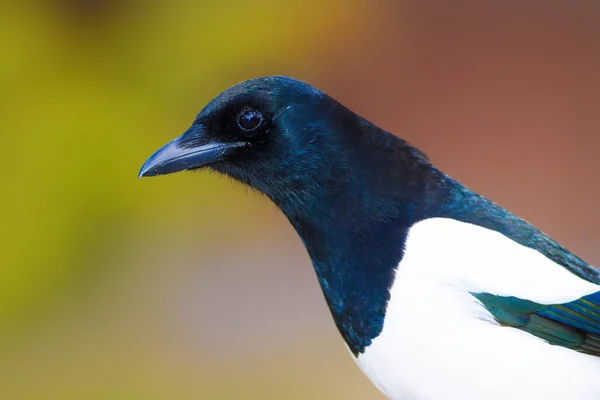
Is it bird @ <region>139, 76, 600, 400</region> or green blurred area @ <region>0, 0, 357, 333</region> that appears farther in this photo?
green blurred area @ <region>0, 0, 357, 333</region>

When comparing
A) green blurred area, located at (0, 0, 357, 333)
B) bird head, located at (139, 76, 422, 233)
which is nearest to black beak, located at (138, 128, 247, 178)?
bird head, located at (139, 76, 422, 233)

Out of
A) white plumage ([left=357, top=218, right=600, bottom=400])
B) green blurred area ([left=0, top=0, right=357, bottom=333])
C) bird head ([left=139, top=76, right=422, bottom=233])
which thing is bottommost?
white plumage ([left=357, top=218, right=600, bottom=400])

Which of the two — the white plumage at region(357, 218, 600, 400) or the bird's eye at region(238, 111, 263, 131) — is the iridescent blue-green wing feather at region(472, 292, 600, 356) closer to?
the white plumage at region(357, 218, 600, 400)

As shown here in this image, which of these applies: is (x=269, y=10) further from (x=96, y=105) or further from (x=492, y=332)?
(x=492, y=332)

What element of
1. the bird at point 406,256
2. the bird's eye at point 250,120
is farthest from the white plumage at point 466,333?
the bird's eye at point 250,120

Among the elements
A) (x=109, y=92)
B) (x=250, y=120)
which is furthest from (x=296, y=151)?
(x=109, y=92)

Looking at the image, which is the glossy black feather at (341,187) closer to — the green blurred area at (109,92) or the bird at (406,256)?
the bird at (406,256)

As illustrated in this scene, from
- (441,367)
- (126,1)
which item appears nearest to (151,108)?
(126,1)

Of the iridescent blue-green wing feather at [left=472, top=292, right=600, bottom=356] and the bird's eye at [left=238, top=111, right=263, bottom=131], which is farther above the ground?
the bird's eye at [left=238, top=111, right=263, bottom=131]
